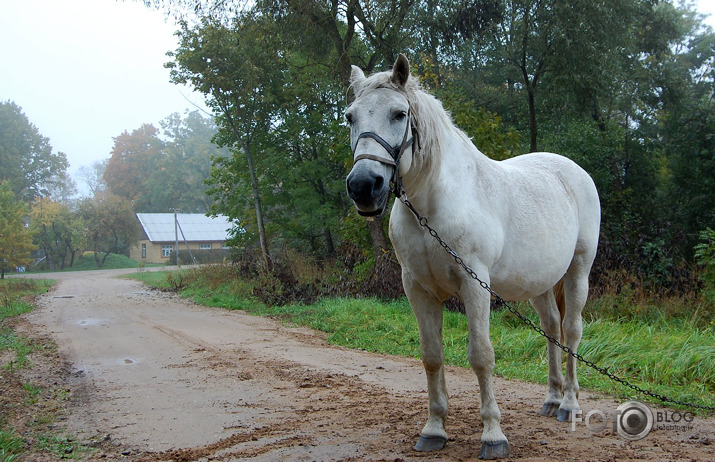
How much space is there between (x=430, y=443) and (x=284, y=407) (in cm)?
175

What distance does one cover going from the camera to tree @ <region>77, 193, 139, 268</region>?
Result: 163 feet

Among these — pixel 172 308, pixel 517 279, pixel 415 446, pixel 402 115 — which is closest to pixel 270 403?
pixel 415 446

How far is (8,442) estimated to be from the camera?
3.77 meters

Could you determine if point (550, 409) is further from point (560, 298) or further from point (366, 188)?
point (366, 188)

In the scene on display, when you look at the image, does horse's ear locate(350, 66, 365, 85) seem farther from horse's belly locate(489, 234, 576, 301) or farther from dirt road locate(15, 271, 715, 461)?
dirt road locate(15, 271, 715, 461)

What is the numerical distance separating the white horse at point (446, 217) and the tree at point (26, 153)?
210 feet

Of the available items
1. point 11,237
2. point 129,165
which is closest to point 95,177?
point 129,165

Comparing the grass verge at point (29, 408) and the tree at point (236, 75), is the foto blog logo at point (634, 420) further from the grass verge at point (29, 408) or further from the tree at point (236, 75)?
the tree at point (236, 75)

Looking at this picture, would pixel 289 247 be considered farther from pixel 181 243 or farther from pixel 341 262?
pixel 181 243

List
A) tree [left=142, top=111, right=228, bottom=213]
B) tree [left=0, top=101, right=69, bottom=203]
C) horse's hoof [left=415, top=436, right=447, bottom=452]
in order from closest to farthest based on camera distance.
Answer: horse's hoof [left=415, top=436, right=447, bottom=452], tree [left=0, top=101, right=69, bottom=203], tree [left=142, top=111, right=228, bottom=213]

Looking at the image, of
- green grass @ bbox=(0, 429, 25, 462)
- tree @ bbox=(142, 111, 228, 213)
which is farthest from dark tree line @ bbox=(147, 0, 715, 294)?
tree @ bbox=(142, 111, 228, 213)

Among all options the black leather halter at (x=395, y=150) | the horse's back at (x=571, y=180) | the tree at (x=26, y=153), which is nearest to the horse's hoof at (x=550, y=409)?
the horse's back at (x=571, y=180)

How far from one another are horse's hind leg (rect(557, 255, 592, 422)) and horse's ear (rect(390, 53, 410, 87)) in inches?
92.0

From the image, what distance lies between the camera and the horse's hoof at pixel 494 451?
3212 millimetres
